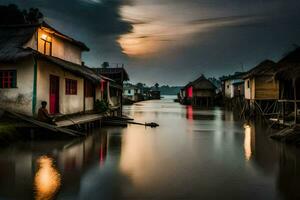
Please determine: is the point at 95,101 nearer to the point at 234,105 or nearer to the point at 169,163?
the point at 169,163

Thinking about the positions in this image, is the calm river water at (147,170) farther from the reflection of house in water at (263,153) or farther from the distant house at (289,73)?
the distant house at (289,73)

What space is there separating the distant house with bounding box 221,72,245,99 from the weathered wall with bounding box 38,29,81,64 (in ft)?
122

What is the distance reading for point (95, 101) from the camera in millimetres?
27750

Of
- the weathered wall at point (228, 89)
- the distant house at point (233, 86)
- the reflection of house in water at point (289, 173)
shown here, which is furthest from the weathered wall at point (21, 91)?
the weathered wall at point (228, 89)

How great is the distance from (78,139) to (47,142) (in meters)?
2.01

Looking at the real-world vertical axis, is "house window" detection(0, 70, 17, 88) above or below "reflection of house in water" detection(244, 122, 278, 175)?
above

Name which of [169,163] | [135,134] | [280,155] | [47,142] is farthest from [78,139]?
[280,155]

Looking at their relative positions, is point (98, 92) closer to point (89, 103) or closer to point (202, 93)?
point (89, 103)

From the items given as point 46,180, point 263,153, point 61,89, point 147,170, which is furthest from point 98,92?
point 46,180

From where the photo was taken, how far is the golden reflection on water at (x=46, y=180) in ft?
23.8

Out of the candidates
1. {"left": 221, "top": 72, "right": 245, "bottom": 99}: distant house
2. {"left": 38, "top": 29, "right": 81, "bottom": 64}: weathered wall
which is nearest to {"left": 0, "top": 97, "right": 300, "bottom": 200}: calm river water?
{"left": 38, "top": 29, "right": 81, "bottom": 64}: weathered wall

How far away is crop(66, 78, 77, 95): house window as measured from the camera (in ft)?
70.6

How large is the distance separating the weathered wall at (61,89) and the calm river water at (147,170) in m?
4.09

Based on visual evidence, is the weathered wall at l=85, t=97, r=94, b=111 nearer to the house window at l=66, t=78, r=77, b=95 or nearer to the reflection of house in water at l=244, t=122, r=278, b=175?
the house window at l=66, t=78, r=77, b=95
